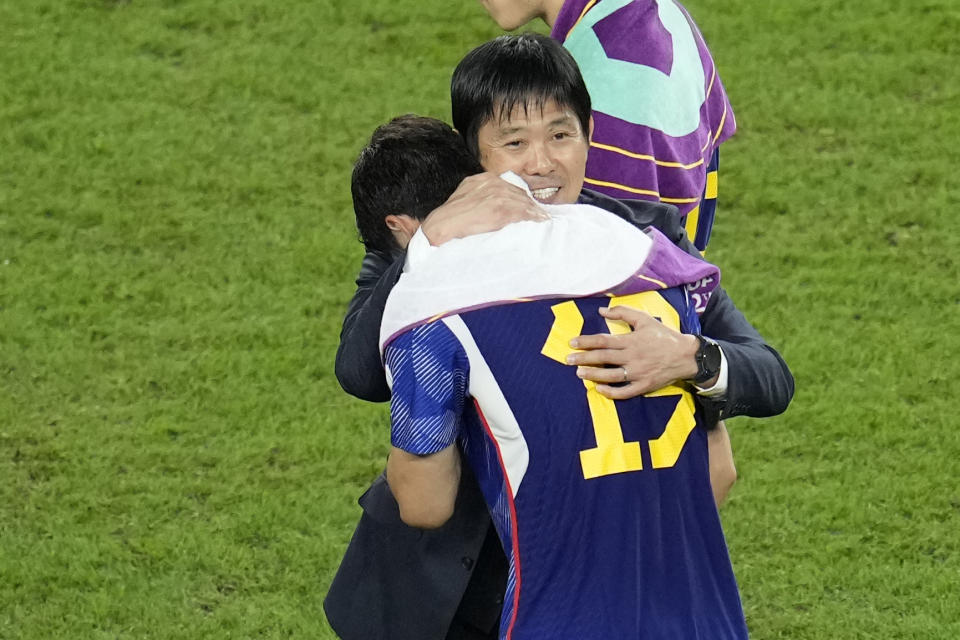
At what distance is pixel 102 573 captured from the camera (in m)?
4.75

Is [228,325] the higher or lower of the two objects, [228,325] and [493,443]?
the lower

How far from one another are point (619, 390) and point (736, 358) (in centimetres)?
27

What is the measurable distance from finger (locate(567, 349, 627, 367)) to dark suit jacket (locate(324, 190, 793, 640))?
238mm

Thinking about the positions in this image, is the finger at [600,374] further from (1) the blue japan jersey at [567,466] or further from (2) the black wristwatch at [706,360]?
(2) the black wristwatch at [706,360]

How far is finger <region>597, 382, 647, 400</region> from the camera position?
7.47 feet

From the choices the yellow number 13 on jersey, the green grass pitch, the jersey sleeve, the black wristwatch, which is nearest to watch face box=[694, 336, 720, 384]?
the black wristwatch

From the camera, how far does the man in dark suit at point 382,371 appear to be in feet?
7.88

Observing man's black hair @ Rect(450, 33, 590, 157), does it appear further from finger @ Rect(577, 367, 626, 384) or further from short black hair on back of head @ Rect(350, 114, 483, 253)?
finger @ Rect(577, 367, 626, 384)

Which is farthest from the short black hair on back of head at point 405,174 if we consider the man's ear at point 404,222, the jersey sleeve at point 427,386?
the jersey sleeve at point 427,386

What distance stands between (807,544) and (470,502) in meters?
2.51

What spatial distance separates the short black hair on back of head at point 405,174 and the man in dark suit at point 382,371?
1.7 inches

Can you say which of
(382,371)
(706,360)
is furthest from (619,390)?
(382,371)

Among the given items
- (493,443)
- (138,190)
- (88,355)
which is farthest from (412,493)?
(138,190)

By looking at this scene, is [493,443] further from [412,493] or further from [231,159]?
[231,159]
